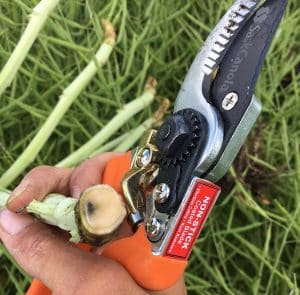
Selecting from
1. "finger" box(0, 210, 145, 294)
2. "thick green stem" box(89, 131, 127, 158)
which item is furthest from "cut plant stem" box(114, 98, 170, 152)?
"finger" box(0, 210, 145, 294)

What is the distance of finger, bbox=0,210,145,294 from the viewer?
571 millimetres

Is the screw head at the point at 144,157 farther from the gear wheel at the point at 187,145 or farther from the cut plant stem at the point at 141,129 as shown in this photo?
the cut plant stem at the point at 141,129

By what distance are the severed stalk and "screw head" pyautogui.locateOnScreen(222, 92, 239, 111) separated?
127mm

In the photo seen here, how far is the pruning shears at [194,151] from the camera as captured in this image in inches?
21.5

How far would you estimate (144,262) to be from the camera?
58cm

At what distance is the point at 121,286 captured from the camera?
57cm

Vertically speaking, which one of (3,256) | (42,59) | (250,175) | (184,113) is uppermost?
(184,113)

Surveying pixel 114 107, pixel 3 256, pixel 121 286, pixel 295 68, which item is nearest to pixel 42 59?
pixel 114 107

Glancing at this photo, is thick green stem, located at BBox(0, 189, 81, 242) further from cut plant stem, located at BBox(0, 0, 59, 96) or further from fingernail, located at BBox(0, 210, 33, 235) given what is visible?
cut plant stem, located at BBox(0, 0, 59, 96)

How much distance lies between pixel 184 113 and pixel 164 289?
0.17 m

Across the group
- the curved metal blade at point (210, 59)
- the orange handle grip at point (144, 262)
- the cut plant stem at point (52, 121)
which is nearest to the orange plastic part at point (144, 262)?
the orange handle grip at point (144, 262)

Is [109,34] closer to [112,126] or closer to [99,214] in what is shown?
[112,126]

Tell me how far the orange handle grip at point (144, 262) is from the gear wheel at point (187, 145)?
69 mm

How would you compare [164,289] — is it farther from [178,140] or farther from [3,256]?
[3,256]
